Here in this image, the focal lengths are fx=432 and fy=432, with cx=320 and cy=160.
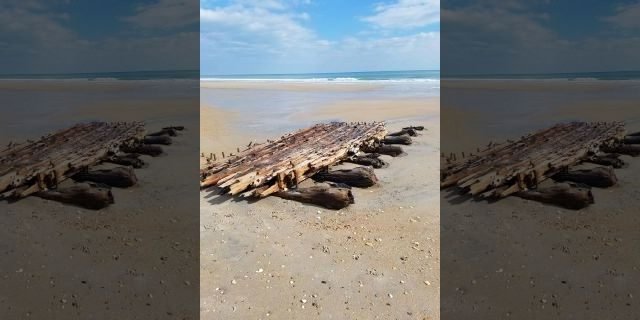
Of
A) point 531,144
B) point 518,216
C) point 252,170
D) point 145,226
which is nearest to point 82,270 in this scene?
point 145,226

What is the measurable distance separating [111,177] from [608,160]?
300 inches

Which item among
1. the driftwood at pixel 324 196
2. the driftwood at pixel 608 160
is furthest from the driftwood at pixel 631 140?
the driftwood at pixel 324 196

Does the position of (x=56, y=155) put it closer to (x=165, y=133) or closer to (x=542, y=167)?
(x=165, y=133)

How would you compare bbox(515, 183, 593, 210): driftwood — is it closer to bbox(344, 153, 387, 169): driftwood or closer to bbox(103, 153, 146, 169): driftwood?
bbox(344, 153, 387, 169): driftwood

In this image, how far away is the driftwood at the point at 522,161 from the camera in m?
5.77

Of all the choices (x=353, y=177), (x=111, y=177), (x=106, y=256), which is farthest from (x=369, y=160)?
(x=106, y=256)

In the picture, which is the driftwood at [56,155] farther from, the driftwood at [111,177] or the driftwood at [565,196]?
the driftwood at [565,196]

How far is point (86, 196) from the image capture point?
5.00m

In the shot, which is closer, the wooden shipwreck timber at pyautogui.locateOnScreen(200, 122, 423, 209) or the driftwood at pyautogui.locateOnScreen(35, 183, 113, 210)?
the driftwood at pyautogui.locateOnScreen(35, 183, 113, 210)

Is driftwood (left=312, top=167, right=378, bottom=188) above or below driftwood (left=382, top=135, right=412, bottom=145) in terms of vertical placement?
below

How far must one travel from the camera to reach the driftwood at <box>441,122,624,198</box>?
5.77 meters

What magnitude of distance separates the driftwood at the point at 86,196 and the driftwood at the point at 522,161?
444cm

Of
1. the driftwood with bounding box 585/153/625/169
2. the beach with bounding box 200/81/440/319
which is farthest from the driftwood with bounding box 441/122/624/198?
the beach with bounding box 200/81/440/319

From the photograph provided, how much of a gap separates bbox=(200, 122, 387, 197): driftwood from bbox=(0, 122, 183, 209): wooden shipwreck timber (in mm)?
1295
